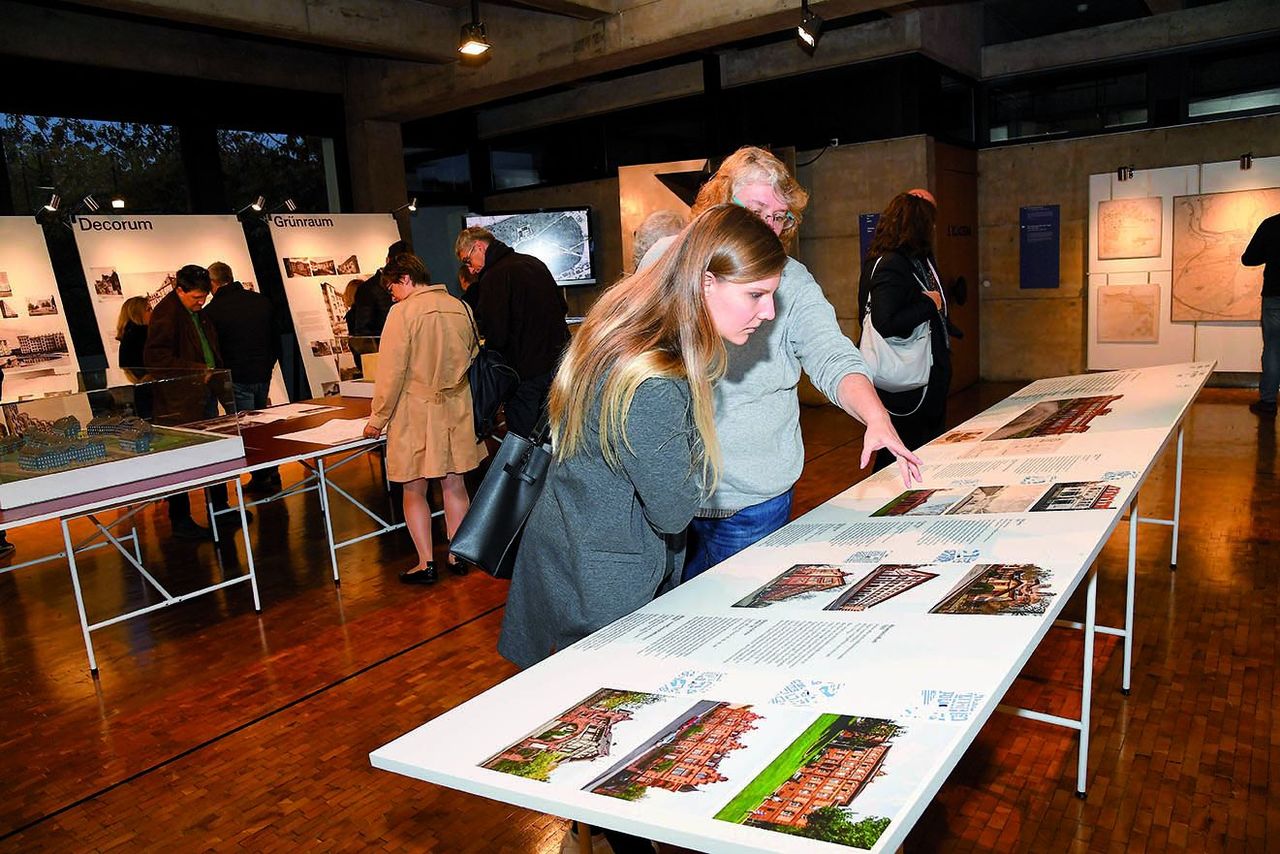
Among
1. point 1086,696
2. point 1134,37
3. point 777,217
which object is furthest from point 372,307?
point 1134,37

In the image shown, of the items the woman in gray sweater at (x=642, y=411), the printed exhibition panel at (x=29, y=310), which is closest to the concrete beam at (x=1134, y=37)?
the woman in gray sweater at (x=642, y=411)

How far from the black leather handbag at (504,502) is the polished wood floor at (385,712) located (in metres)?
0.88

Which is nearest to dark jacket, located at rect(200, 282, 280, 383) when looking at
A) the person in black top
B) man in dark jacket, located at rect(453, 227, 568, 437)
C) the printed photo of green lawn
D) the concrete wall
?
man in dark jacket, located at rect(453, 227, 568, 437)

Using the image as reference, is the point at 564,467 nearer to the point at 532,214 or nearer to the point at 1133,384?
the point at 1133,384

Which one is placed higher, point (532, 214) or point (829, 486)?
point (532, 214)

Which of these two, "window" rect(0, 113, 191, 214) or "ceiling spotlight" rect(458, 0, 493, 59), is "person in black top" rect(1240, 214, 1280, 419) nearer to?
"ceiling spotlight" rect(458, 0, 493, 59)

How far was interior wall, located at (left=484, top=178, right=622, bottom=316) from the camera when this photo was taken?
9672 millimetres

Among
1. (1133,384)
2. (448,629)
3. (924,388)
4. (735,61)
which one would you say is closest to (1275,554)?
(1133,384)

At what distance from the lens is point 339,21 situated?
22.9 feet

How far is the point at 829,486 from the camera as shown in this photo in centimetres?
537

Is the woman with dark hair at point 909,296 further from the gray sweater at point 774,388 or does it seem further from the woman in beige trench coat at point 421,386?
the woman in beige trench coat at point 421,386

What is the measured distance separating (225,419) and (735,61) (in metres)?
6.32

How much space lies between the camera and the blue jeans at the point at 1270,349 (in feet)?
21.2

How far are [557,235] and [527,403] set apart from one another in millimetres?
5388
